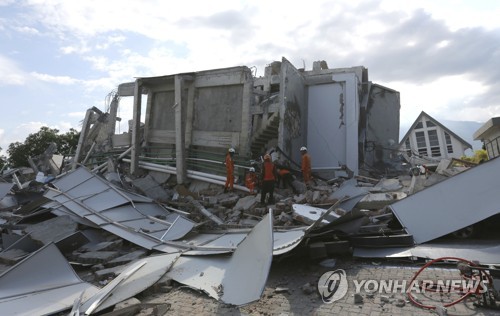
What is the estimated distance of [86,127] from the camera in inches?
603

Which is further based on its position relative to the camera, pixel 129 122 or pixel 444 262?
pixel 129 122

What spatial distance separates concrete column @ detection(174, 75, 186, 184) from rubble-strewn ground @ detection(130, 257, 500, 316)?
7615 mm

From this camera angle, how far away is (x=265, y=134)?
Result: 38.2ft

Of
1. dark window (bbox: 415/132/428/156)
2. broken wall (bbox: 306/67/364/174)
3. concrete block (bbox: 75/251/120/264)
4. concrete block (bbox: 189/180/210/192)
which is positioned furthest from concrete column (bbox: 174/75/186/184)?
dark window (bbox: 415/132/428/156)

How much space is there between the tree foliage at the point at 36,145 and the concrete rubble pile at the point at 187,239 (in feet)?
76.5

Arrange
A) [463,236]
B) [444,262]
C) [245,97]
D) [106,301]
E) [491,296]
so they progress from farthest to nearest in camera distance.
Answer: [245,97]
[463,236]
[444,262]
[106,301]
[491,296]

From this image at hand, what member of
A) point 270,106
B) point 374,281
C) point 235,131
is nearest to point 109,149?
point 235,131

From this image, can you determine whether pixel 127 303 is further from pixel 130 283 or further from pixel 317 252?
pixel 317 252

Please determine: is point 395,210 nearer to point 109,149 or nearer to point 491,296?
point 491,296

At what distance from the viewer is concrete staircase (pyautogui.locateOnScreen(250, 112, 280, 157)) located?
11250 mm

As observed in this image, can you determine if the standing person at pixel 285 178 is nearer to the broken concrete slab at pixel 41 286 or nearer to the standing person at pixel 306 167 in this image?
the standing person at pixel 306 167

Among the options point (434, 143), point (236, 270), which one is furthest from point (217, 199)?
point (434, 143)

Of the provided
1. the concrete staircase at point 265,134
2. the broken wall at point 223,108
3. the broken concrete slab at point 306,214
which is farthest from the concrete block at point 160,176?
the broken concrete slab at point 306,214

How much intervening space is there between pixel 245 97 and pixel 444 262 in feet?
26.3
